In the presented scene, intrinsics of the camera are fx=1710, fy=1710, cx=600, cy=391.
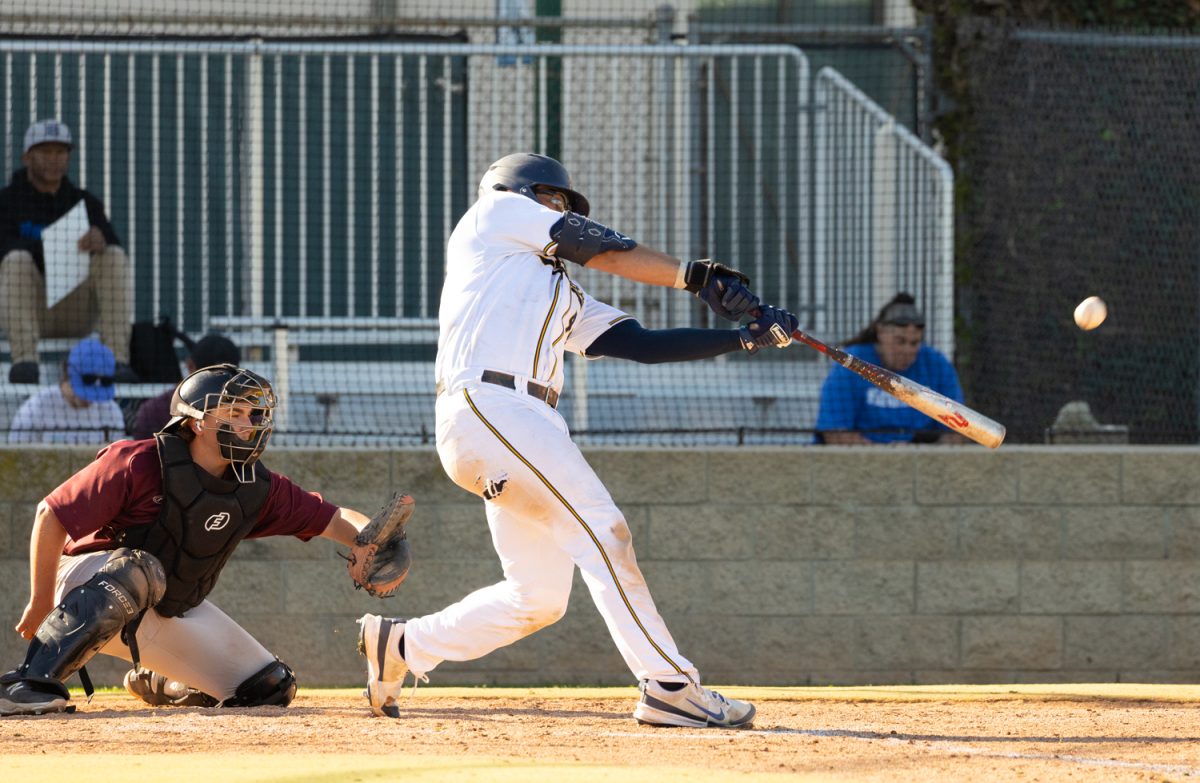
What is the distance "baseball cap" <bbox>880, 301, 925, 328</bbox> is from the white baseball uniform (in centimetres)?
301

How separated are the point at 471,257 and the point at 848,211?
345cm

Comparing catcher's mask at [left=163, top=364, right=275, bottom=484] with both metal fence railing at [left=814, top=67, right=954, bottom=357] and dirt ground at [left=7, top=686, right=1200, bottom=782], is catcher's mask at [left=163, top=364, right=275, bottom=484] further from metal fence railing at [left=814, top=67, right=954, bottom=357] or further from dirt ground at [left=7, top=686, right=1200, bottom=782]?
metal fence railing at [left=814, top=67, right=954, bottom=357]

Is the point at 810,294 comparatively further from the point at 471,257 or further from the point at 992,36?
the point at 471,257

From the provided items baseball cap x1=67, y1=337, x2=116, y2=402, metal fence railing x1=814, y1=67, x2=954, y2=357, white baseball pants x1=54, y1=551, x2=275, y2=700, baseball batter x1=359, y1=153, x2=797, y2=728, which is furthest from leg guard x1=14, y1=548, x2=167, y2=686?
metal fence railing x1=814, y1=67, x2=954, y2=357

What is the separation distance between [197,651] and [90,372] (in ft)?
8.47

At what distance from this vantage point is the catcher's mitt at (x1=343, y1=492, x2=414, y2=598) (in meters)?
5.64

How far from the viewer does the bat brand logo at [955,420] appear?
5566 mm

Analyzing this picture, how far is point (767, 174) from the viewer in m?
8.46

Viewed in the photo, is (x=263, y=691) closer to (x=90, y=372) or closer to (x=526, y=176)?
(x=526, y=176)

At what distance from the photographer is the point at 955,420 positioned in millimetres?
5594

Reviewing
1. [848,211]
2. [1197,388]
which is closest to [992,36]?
[848,211]

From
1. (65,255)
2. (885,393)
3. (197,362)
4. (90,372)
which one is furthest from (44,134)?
(885,393)

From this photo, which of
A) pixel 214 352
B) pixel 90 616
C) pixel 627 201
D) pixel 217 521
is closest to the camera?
pixel 90 616

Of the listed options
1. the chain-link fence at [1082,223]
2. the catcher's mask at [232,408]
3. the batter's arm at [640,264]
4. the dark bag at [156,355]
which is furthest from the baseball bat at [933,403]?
the dark bag at [156,355]
